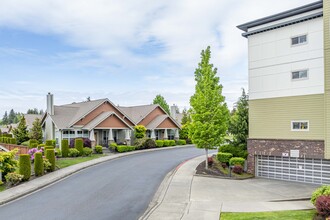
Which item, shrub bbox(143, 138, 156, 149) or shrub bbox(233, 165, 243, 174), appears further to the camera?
shrub bbox(143, 138, 156, 149)

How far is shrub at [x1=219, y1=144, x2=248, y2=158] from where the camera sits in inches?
1039

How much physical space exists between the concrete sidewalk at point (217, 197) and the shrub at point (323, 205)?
7.94ft

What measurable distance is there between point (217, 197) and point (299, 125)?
10.6 m

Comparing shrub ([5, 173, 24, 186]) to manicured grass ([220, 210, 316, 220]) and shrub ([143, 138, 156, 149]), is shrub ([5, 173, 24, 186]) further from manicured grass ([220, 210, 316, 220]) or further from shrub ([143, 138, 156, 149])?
shrub ([143, 138, 156, 149])

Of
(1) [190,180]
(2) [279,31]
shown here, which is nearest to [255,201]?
(1) [190,180]

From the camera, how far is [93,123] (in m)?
41.1

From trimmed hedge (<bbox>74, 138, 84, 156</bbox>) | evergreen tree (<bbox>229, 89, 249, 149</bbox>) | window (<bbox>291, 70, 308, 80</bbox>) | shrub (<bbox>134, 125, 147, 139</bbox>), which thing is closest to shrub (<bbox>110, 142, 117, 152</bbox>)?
shrub (<bbox>134, 125, 147, 139</bbox>)

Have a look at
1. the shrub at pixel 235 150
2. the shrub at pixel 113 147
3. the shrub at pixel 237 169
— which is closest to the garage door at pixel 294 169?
the shrub at pixel 235 150

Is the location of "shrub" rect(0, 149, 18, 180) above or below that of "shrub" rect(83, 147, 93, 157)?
above

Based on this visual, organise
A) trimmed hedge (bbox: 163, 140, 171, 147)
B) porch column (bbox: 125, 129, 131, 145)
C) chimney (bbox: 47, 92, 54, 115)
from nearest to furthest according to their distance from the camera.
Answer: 1. chimney (bbox: 47, 92, 54, 115)
2. porch column (bbox: 125, 129, 131, 145)
3. trimmed hedge (bbox: 163, 140, 171, 147)

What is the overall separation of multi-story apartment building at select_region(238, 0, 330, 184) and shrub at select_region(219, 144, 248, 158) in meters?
0.89

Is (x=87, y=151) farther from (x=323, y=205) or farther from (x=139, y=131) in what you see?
(x=323, y=205)

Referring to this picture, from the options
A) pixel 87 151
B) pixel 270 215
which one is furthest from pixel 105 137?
pixel 270 215

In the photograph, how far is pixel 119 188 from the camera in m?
18.4
